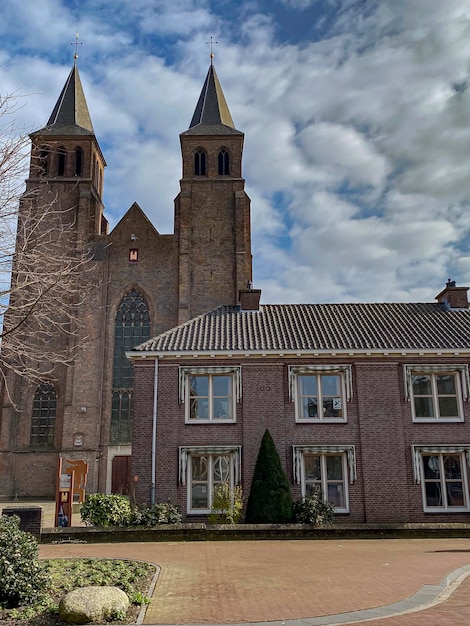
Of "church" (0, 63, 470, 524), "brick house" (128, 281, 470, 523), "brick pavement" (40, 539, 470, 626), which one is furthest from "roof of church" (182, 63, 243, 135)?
"brick pavement" (40, 539, 470, 626)

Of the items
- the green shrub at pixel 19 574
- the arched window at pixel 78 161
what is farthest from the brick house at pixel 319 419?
the arched window at pixel 78 161

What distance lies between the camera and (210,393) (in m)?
21.1

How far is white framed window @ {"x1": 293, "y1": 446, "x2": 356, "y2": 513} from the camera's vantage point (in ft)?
65.6

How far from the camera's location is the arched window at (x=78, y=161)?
144 ft

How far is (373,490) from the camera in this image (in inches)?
781

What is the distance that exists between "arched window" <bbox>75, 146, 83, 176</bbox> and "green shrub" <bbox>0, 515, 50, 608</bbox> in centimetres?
3858

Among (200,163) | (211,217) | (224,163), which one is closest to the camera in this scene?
(211,217)

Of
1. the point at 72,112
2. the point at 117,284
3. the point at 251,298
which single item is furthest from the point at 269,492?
the point at 72,112

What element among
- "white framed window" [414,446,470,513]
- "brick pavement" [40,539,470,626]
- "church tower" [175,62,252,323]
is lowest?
"brick pavement" [40,539,470,626]

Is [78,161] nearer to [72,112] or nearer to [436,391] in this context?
[72,112]

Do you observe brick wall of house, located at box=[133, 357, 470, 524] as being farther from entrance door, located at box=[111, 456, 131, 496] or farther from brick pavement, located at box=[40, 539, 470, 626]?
entrance door, located at box=[111, 456, 131, 496]

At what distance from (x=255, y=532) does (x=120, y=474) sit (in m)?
21.2

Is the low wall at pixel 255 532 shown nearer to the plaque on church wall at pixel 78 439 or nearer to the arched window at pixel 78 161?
the plaque on church wall at pixel 78 439

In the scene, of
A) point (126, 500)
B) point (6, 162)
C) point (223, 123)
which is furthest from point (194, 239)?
point (6, 162)
